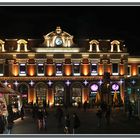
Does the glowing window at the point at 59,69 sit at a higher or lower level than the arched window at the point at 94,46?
lower

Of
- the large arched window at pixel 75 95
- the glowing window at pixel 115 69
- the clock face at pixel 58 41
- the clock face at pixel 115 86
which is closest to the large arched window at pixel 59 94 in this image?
the large arched window at pixel 75 95

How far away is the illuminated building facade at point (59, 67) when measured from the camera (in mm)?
59969

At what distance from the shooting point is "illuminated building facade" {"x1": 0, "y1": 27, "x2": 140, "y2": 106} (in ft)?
197

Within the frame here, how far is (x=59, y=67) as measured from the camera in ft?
200

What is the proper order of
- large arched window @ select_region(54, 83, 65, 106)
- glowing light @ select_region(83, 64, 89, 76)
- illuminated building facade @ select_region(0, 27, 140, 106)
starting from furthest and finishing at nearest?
glowing light @ select_region(83, 64, 89, 76) → large arched window @ select_region(54, 83, 65, 106) → illuminated building facade @ select_region(0, 27, 140, 106)

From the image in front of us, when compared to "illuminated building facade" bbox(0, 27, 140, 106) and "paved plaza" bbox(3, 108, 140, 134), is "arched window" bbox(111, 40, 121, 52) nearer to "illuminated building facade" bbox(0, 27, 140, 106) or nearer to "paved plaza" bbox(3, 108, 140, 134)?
"illuminated building facade" bbox(0, 27, 140, 106)

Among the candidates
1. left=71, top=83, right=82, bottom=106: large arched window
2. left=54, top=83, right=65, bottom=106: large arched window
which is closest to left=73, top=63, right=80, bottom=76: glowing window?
left=71, top=83, right=82, bottom=106: large arched window

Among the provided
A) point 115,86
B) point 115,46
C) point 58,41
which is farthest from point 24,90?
point 115,46

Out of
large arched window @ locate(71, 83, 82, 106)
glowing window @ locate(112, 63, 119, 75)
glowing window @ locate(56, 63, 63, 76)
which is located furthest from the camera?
glowing window @ locate(112, 63, 119, 75)

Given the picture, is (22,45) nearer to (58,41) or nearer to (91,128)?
(58,41)

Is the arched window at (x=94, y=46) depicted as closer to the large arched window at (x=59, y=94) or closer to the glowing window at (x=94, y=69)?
the glowing window at (x=94, y=69)

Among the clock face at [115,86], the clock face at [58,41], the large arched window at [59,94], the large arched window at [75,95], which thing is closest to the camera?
the large arched window at [59,94]

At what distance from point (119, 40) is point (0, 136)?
56573 mm

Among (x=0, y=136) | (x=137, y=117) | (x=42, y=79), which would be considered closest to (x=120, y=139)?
(x=0, y=136)
